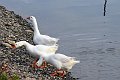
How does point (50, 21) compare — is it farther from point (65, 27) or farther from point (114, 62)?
point (114, 62)

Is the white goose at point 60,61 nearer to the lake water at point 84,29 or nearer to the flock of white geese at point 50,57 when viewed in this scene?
the flock of white geese at point 50,57

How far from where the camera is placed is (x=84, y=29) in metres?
27.5

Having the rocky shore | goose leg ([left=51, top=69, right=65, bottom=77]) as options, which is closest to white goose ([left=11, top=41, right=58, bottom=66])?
the rocky shore

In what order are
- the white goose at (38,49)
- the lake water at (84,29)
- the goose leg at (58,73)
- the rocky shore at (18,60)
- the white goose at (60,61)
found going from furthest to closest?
the lake water at (84,29)
the white goose at (38,49)
the goose leg at (58,73)
the white goose at (60,61)
the rocky shore at (18,60)

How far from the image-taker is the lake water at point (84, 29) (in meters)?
18.7

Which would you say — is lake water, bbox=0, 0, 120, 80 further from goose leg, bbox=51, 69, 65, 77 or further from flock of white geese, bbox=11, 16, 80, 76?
flock of white geese, bbox=11, 16, 80, 76

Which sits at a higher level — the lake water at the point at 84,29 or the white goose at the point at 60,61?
the white goose at the point at 60,61

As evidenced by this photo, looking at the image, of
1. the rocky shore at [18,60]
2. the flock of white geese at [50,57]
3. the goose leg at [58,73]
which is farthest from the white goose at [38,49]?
the goose leg at [58,73]

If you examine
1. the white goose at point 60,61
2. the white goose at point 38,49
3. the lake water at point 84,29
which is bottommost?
the lake water at point 84,29

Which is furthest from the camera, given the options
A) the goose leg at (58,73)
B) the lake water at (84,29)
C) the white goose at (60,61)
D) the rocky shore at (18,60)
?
the lake water at (84,29)

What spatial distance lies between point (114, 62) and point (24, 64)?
17.0 feet

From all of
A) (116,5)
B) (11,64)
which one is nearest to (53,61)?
(11,64)

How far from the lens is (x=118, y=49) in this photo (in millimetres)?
21750

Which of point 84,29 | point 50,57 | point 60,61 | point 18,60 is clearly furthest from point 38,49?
point 84,29
